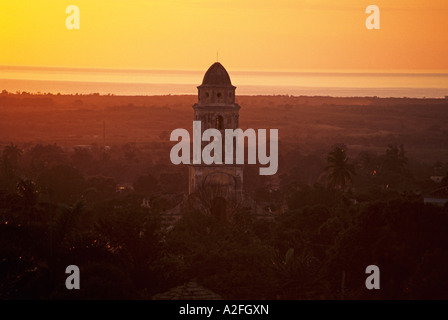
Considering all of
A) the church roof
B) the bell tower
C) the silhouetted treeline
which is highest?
the church roof

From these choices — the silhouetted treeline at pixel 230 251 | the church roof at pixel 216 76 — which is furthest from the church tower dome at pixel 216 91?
the silhouetted treeline at pixel 230 251

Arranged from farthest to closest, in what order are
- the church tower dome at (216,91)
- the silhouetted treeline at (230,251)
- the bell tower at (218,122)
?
the church tower dome at (216,91)
the bell tower at (218,122)
the silhouetted treeline at (230,251)

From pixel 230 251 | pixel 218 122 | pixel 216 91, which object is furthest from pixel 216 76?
pixel 230 251

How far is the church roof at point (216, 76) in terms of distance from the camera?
75375 millimetres

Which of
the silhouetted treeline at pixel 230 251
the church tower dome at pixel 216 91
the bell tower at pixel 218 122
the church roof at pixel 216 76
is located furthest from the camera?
the church roof at pixel 216 76

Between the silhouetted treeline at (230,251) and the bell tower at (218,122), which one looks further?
the bell tower at (218,122)

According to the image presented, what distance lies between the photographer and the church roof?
7538 centimetres

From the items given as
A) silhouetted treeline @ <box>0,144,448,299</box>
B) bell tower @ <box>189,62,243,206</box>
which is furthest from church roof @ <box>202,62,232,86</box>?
silhouetted treeline @ <box>0,144,448,299</box>

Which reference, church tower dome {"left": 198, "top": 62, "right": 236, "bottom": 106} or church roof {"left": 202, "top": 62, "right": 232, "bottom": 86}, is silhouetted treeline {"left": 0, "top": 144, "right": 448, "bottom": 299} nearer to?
church tower dome {"left": 198, "top": 62, "right": 236, "bottom": 106}

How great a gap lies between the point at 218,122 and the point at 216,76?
3.31 m

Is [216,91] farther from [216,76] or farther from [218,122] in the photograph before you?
[218,122]

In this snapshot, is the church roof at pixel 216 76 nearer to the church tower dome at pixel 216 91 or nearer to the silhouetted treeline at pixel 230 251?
the church tower dome at pixel 216 91

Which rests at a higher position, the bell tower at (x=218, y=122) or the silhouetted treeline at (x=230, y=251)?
the bell tower at (x=218, y=122)

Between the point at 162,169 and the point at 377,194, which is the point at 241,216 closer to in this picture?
the point at 377,194
